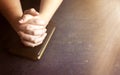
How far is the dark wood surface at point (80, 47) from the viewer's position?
0.72m

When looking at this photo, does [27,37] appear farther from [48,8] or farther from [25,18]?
[48,8]

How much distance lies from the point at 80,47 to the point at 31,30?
18 centimetres

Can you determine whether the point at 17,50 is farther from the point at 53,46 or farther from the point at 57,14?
the point at 57,14

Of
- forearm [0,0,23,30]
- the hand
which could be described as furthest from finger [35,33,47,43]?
forearm [0,0,23,30]

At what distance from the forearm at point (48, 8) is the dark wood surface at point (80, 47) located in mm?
41

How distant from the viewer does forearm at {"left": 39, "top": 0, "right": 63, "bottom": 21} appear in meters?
0.84

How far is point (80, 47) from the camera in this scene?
0.78m

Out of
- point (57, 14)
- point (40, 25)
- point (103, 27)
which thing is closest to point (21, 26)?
point (40, 25)

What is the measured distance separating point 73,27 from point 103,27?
0.38ft

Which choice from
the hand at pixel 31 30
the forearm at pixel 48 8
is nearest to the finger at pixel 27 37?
the hand at pixel 31 30

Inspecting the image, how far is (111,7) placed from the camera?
0.95 m

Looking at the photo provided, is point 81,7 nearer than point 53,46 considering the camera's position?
No

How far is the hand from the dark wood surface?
0.06 m

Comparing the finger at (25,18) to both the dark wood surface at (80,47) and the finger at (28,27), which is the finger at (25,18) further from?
the dark wood surface at (80,47)
